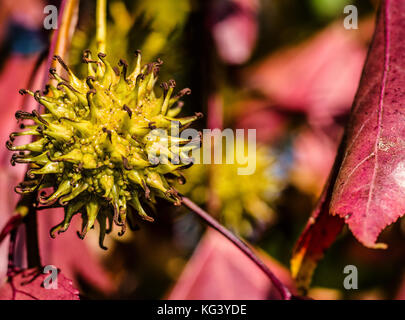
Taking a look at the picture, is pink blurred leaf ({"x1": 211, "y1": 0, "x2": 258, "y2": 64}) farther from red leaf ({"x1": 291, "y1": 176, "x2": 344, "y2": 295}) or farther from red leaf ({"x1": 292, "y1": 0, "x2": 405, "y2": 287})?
red leaf ({"x1": 291, "y1": 176, "x2": 344, "y2": 295})

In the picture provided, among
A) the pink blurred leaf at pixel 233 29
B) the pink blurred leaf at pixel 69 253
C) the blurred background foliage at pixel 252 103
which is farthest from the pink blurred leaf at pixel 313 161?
the pink blurred leaf at pixel 69 253

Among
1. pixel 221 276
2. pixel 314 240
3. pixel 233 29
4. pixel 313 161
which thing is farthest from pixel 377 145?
pixel 313 161

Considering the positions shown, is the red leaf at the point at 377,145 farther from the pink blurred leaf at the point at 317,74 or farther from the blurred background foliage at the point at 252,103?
the pink blurred leaf at the point at 317,74

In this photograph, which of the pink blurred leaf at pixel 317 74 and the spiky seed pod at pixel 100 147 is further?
the pink blurred leaf at pixel 317 74

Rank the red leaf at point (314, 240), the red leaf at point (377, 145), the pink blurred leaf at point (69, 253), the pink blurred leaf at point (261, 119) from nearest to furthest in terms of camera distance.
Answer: the red leaf at point (377, 145)
the red leaf at point (314, 240)
the pink blurred leaf at point (69, 253)
the pink blurred leaf at point (261, 119)

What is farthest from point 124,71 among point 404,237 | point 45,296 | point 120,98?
point 404,237

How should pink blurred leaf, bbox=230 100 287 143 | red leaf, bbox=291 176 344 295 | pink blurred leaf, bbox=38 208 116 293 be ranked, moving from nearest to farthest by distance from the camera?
red leaf, bbox=291 176 344 295
pink blurred leaf, bbox=38 208 116 293
pink blurred leaf, bbox=230 100 287 143

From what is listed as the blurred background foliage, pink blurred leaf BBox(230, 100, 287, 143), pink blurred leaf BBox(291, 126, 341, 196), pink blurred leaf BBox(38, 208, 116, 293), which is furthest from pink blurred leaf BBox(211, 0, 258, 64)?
pink blurred leaf BBox(38, 208, 116, 293)
